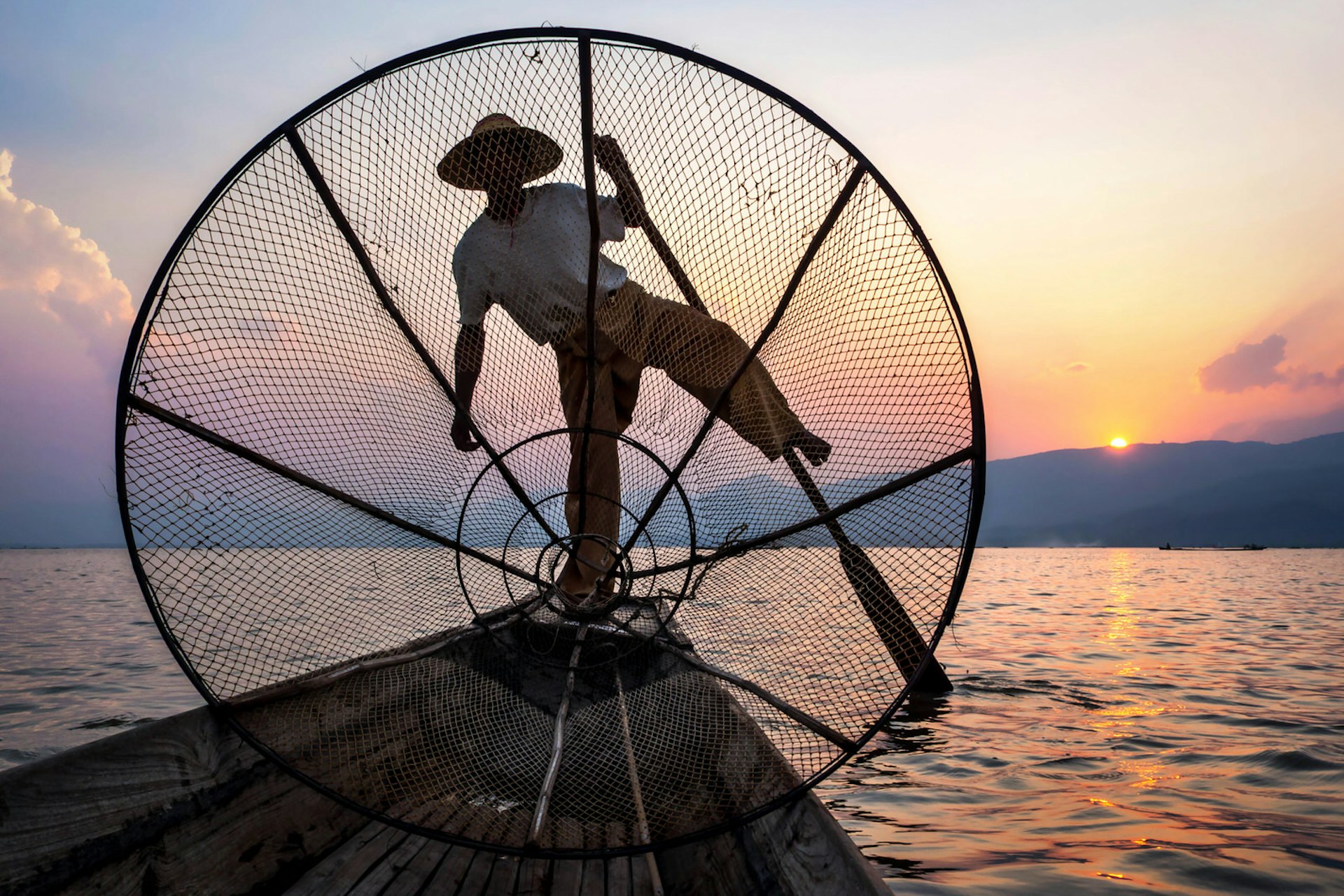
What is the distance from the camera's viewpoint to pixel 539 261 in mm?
2631

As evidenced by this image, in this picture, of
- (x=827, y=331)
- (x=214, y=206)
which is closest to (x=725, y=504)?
(x=827, y=331)

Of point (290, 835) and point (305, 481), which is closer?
point (290, 835)

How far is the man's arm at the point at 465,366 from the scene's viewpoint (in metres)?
2.79

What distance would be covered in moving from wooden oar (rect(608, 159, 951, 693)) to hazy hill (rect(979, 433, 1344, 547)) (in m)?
154

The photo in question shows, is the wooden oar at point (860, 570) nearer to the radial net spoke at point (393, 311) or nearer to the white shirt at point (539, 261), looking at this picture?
the white shirt at point (539, 261)

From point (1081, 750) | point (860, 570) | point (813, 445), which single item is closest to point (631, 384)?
point (813, 445)

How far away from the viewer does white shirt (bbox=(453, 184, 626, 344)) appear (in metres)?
2.58

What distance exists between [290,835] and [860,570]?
1577mm

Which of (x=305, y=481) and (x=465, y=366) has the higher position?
(x=465, y=366)

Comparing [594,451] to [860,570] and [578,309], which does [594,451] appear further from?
[860,570]

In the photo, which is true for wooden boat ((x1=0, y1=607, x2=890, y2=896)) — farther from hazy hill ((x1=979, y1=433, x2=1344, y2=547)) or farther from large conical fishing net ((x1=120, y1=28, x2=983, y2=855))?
hazy hill ((x1=979, y1=433, x2=1344, y2=547))

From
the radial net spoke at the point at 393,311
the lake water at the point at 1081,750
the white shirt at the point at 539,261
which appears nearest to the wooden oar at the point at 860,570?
the white shirt at the point at 539,261

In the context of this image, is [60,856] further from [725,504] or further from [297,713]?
[725,504]

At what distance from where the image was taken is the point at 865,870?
124 centimetres
